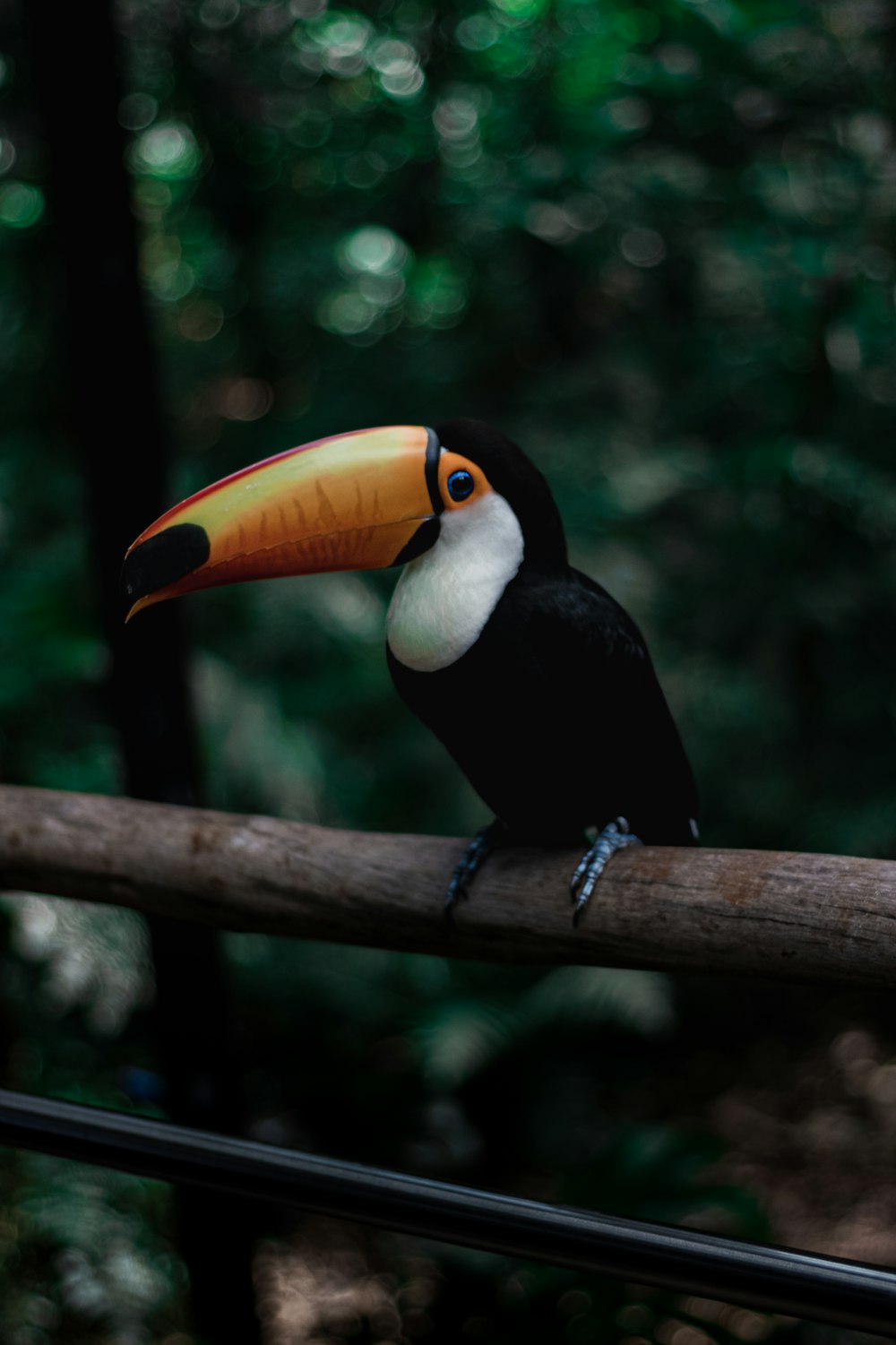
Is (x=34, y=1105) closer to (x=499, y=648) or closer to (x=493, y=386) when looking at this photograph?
(x=499, y=648)

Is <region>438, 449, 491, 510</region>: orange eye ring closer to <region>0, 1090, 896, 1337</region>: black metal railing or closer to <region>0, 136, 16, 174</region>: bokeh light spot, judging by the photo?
<region>0, 1090, 896, 1337</region>: black metal railing

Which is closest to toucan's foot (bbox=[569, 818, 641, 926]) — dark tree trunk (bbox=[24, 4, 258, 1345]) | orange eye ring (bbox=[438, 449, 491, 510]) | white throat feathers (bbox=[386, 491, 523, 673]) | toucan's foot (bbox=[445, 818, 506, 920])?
toucan's foot (bbox=[445, 818, 506, 920])

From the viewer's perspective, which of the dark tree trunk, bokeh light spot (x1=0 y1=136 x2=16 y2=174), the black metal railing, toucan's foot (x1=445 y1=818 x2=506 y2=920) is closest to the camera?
the black metal railing

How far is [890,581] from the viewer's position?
245 centimetres

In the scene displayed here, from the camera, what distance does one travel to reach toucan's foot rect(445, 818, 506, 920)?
1.14m

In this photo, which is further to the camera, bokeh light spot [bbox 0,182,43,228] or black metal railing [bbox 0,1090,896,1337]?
bokeh light spot [bbox 0,182,43,228]

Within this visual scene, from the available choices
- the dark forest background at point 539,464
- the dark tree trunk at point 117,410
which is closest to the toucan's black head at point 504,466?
the dark tree trunk at point 117,410

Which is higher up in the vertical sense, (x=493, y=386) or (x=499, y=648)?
(x=499, y=648)

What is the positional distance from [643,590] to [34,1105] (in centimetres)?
191

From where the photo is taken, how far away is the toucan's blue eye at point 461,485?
3.33 ft

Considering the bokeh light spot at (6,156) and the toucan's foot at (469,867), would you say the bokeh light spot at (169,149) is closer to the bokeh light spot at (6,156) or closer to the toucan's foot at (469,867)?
the bokeh light spot at (6,156)

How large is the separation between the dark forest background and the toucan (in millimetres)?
1137

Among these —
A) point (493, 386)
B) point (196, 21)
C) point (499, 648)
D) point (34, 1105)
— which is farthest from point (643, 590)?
point (34, 1105)

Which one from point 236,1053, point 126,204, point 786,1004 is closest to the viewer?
point 126,204
